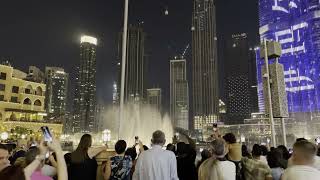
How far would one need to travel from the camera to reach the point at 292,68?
106812 mm

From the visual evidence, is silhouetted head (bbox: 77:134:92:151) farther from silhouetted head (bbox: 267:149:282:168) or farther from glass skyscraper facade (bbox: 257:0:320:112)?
glass skyscraper facade (bbox: 257:0:320:112)

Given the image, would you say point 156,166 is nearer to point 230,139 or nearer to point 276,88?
point 230,139

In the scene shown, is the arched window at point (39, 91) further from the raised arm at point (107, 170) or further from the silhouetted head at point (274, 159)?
the silhouetted head at point (274, 159)

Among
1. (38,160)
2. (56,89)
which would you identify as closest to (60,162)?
(38,160)

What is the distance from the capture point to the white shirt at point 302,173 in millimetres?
3705

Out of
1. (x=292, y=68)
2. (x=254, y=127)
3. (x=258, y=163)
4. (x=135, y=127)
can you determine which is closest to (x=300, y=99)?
(x=292, y=68)

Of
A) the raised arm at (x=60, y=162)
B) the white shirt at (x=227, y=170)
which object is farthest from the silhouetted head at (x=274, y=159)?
the raised arm at (x=60, y=162)

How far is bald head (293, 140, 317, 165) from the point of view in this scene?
3812 millimetres

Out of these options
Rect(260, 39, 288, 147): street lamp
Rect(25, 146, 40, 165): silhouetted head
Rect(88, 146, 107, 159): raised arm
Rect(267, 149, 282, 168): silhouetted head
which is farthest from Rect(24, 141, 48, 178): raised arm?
Rect(260, 39, 288, 147): street lamp

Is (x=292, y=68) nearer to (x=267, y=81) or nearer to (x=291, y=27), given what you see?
(x=291, y=27)

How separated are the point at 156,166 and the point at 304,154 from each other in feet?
8.40

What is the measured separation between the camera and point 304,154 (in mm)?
3828

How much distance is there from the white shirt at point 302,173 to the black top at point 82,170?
356 cm

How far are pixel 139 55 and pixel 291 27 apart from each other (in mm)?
62155
